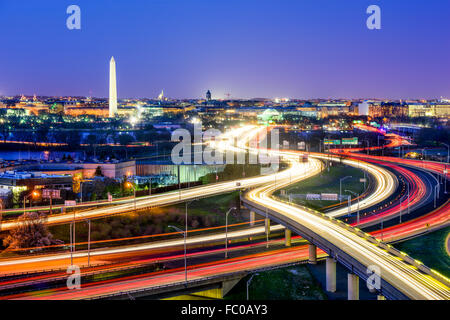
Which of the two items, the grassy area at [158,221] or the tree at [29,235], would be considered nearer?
the tree at [29,235]

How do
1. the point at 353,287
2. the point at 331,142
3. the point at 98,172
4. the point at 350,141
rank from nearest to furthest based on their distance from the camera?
the point at 353,287 < the point at 98,172 < the point at 331,142 < the point at 350,141

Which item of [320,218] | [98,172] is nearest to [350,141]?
[98,172]

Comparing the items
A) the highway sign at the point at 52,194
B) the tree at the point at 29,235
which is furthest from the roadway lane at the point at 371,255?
the highway sign at the point at 52,194

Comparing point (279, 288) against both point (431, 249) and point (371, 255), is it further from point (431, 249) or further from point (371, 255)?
point (431, 249)

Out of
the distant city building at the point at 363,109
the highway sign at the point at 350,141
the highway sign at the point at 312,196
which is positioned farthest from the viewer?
the distant city building at the point at 363,109

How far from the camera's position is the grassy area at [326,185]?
82.7 ft

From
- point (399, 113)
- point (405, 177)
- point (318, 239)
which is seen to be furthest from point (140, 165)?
point (399, 113)

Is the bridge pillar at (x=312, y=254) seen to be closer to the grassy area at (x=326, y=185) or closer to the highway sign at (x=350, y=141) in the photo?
the grassy area at (x=326, y=185)

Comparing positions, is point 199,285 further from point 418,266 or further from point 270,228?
point 270,228

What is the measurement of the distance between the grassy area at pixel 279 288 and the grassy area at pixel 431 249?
4147 mm

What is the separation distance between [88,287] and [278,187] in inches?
616

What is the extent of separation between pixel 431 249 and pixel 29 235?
1380 centimetres

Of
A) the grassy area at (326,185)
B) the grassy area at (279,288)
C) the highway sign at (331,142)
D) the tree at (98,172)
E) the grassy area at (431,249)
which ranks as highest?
the highway sign at (331,142)

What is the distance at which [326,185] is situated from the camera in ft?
97.7
